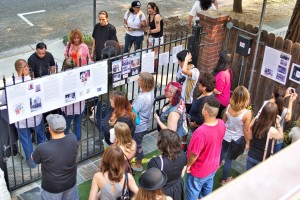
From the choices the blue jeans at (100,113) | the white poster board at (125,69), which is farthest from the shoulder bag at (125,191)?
the blue jeans at (100,113)

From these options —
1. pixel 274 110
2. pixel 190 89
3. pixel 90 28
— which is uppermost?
pixel 274 110

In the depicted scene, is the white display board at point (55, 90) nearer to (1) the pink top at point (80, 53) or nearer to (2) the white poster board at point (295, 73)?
(1) the pink top at point (80, 53)

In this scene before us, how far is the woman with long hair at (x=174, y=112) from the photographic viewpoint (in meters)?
5.45

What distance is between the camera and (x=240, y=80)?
8.02 m

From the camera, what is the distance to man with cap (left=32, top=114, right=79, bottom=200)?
4426 millimetres

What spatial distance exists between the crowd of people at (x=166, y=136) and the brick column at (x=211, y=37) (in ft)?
3.96

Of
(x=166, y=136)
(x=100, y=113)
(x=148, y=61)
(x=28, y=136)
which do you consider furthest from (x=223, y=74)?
(x=28, y=136)

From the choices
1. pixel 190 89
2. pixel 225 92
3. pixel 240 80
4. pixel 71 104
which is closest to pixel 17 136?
pixel 71 104

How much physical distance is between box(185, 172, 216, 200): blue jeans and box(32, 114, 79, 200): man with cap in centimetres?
142

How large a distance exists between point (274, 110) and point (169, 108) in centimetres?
131

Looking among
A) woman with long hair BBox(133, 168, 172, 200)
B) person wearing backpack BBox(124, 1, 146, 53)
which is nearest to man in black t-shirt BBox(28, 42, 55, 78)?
person wearing backpack BBox(124, 1, 146, 53)

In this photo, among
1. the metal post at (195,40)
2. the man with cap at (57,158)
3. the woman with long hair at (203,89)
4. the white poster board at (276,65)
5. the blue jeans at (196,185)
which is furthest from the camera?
the metal post at (195,40)

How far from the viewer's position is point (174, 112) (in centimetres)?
548

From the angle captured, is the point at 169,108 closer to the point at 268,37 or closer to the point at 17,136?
the point at 17,136
